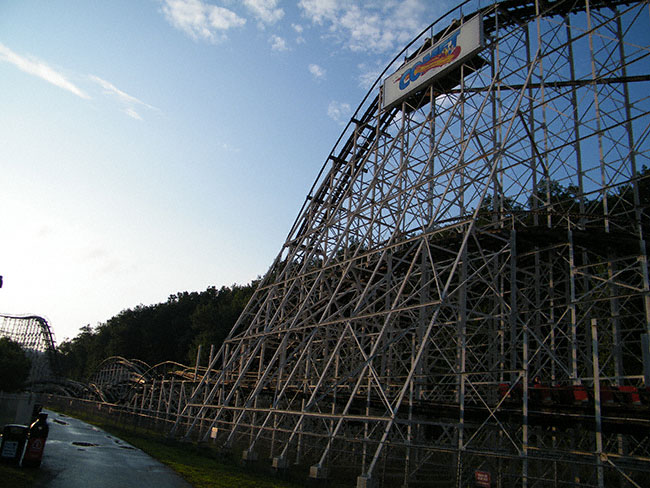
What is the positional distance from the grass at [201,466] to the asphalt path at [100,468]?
42 centimetres

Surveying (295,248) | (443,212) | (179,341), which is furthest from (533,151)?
(179,341)

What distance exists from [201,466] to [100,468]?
10.7ft

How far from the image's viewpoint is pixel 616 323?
51.3ft

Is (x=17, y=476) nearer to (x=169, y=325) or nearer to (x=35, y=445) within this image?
(x=35, y=445)

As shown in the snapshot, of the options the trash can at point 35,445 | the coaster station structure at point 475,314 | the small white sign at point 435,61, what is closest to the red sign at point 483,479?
the coaster station structure at point 475,314

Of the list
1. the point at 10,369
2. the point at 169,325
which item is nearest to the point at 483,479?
the point at 10,369

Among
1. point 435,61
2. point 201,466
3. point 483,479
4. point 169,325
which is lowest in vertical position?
point 201,466

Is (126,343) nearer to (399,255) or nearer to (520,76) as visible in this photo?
(399,255)

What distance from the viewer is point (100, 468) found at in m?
13.3

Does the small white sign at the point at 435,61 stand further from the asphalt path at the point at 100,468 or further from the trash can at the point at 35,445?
the trash can at the point at 35,445

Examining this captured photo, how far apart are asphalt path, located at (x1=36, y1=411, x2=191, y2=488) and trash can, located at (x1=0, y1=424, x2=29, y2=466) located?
707 mm

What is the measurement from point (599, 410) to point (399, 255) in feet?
35.1

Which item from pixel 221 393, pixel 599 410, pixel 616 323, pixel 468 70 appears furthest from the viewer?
pixel 221 393

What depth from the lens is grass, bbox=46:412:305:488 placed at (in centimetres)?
1299
